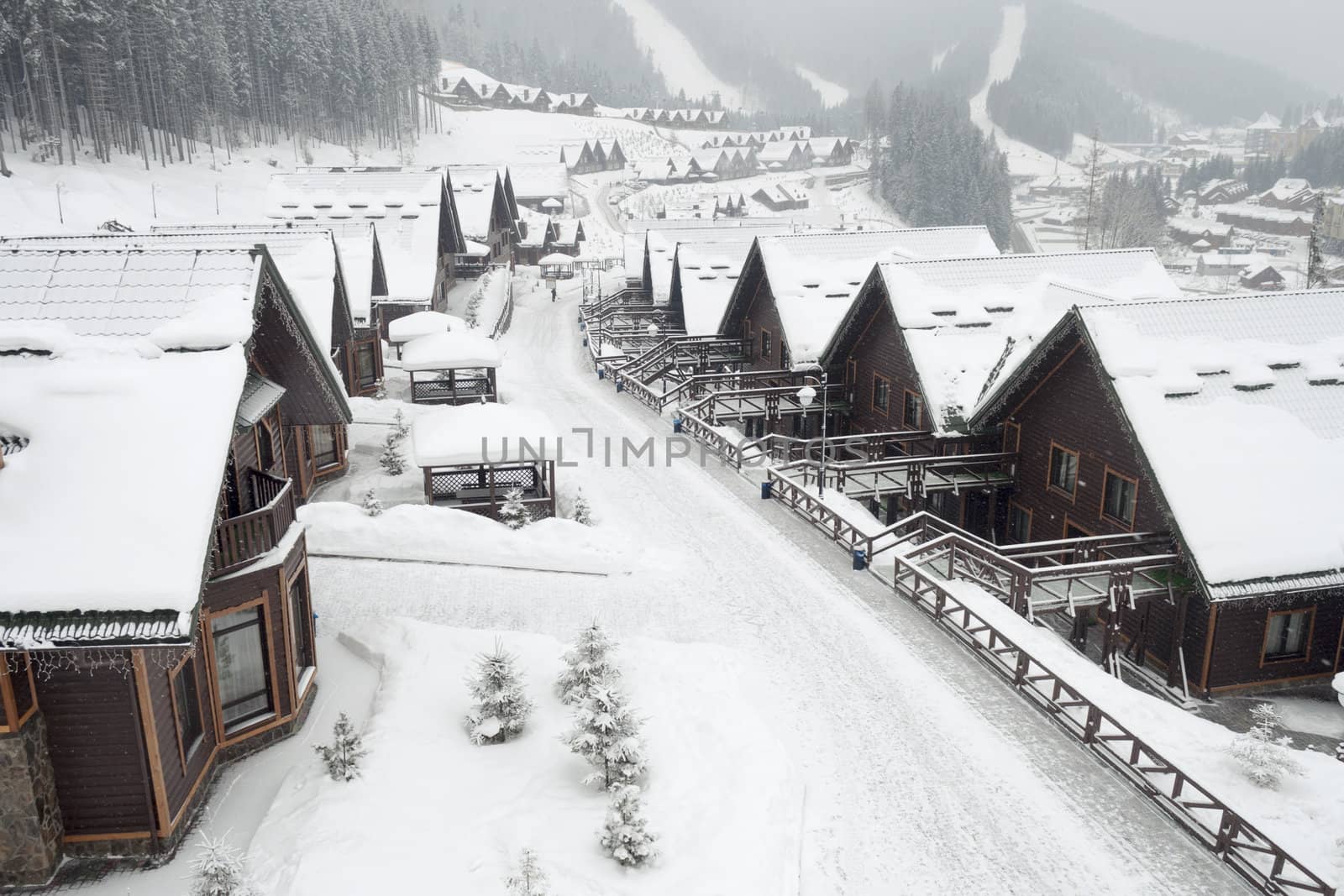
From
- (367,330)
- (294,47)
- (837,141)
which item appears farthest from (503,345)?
(837,141)

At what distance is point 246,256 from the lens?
506 inches

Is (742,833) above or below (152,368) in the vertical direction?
below

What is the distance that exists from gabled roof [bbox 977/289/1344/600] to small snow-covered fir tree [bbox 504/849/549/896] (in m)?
14.3

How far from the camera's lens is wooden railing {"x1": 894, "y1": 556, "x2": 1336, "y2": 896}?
1212 cm

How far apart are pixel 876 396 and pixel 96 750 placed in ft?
82.0

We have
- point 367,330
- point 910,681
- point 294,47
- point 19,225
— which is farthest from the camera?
point 294,47

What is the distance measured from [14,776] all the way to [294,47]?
108193 mm

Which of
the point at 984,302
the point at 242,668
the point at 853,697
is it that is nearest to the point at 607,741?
the point at 853,697

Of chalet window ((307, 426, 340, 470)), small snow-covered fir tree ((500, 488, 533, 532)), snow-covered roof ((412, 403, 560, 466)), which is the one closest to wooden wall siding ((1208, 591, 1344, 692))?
small snow-covered fir tree ((500, 488, 533, 532))

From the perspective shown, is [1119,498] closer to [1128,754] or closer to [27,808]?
[1128,754]

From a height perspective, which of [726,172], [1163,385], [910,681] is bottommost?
[910,681]

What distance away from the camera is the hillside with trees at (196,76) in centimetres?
6738

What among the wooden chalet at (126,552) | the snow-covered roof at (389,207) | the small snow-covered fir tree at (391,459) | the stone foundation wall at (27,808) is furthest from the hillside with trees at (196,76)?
the stone foundation wall at (27,808)

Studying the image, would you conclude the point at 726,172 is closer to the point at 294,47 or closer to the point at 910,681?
the point at 294,47
